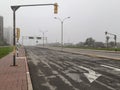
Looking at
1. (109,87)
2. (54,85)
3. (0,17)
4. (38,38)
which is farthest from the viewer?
(0,17)

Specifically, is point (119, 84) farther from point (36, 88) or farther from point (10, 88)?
point (10, 88)

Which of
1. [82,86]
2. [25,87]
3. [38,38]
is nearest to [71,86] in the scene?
[82,86]

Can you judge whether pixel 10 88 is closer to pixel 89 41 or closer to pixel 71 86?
pixel 71 86

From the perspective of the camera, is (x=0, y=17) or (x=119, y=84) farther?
(x=0, y=17)

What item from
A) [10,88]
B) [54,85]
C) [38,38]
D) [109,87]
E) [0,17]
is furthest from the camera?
[0,17]

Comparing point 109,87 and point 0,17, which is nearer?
point 109,87

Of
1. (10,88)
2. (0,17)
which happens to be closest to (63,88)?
(10,88)

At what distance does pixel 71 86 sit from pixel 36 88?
145 cm

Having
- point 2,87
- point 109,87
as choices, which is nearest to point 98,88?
point 109,87

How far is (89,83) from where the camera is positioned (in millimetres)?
11352

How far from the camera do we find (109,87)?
10.3m

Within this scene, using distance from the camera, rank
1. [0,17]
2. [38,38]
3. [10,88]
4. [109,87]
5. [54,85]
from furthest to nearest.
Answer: [0,17]
[38,38]
[54,85]
[109,87]
[10,88]

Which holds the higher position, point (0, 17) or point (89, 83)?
point (0, 17)

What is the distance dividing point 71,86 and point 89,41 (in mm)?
139315
